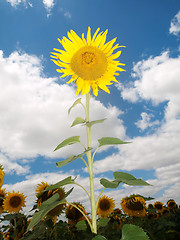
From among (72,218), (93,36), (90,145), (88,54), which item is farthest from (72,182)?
(72,218)

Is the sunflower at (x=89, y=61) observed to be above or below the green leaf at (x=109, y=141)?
above

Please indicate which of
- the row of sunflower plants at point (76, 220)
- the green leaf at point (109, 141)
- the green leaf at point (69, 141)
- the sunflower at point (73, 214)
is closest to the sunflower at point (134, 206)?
the row of sunflower plants at point (76, 220)

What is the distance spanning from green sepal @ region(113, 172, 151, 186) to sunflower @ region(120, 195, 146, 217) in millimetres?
3681

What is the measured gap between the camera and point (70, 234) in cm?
387

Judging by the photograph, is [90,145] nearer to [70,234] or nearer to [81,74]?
[81,74]

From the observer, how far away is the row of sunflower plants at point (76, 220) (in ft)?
8.86

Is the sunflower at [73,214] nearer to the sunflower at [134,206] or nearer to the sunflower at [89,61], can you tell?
the sunflower at [134,206]

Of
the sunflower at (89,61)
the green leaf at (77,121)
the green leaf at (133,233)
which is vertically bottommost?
the green leaf at (133,233)

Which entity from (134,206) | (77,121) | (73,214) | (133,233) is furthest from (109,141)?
(134,206)

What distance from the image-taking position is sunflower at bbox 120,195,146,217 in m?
5.78

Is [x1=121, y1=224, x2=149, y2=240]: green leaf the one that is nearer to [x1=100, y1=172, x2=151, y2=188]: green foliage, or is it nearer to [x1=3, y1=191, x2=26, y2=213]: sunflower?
[x1=100, y1=172, x2=151, y2=188]: green foliage

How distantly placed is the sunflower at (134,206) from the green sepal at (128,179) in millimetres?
3681

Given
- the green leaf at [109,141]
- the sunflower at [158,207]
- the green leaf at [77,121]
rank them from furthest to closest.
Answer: the sunflower at [158,207], the green leaf at [77,121], the green leaf at [109,141]

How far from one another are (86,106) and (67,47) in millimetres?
909
